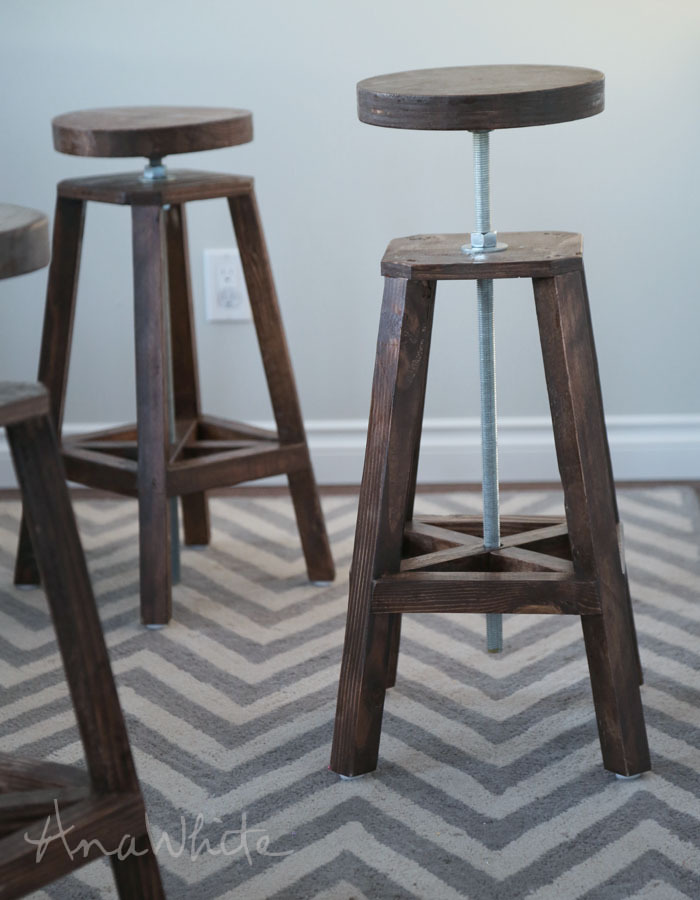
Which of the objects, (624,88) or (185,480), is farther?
(624,88)

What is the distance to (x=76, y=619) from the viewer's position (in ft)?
2.96

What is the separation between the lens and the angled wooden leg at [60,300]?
1700mm

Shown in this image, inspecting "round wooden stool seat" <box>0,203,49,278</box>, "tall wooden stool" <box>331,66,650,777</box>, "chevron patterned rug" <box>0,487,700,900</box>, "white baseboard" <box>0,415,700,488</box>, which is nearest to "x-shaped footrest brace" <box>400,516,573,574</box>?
"tall wooden stool" <box>331,66,650,777</box>

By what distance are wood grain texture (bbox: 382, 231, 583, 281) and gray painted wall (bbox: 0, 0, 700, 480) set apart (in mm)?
875

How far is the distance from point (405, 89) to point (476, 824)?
0.78m

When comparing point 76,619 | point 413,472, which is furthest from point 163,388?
point 76,619

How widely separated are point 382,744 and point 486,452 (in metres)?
0.37

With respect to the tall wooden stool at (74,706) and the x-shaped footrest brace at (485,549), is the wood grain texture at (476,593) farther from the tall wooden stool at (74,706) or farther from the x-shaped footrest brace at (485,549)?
the tall wooden stool at (74,706)

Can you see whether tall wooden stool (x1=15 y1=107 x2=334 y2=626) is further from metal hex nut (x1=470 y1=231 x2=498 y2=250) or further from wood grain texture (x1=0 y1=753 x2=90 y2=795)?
wood grain texture (x1=0 y1=753 x2=90 y2=795)

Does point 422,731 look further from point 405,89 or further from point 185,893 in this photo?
point 405,89

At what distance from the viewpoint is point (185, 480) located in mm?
1691

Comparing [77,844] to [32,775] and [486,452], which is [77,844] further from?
[486,452]

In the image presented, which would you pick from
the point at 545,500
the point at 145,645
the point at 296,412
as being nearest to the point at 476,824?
the point at 145,645

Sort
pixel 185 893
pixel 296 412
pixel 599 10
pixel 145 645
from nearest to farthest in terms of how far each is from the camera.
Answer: pixel 185 893
pixel 145 645
pixel 296 412
pixel 599 10
